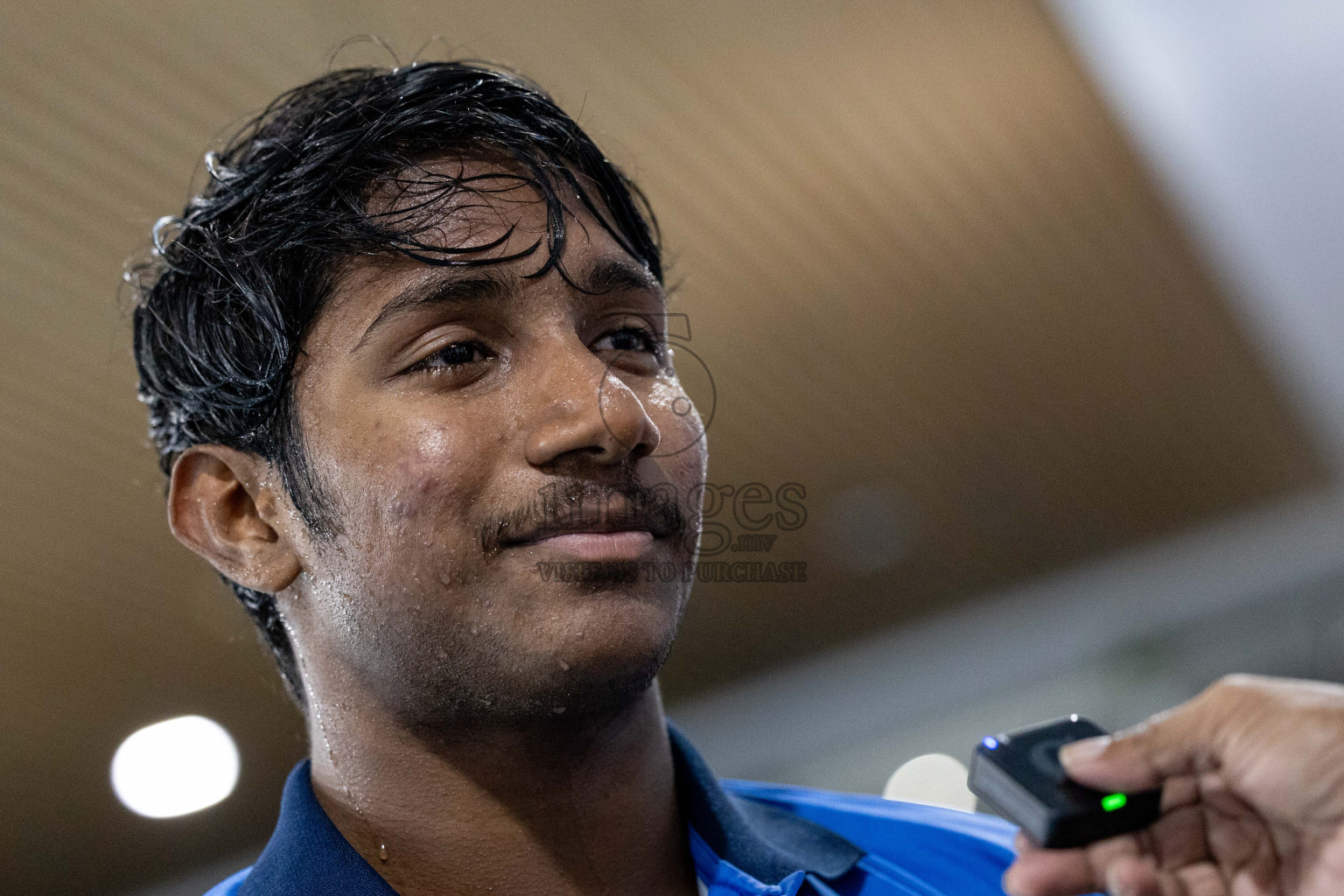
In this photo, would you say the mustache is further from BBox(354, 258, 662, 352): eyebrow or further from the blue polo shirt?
the blue polo shirt

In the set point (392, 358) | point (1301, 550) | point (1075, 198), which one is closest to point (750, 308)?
point (1075, 198)

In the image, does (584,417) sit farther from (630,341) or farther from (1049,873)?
(1049,873)

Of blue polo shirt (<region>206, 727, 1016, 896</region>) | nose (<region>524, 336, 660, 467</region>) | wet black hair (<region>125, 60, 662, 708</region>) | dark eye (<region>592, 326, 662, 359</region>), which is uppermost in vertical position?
wet black hair (<region>125, 60, 662, 708</region>)

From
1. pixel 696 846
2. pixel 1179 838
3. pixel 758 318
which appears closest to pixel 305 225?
pixel 696 846

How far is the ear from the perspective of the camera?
1269 millimetres

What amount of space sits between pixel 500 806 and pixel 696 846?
30cm

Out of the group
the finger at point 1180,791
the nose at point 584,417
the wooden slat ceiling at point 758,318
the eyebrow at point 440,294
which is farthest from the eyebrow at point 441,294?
the wooden slat ceiling at point 758,318

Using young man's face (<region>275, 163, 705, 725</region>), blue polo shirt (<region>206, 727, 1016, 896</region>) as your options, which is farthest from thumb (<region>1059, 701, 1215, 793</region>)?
blue polo shirt (<region>206, 727, 1016, 896</region>)

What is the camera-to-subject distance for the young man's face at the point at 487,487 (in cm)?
108

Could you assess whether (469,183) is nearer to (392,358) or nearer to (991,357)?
(392,358)

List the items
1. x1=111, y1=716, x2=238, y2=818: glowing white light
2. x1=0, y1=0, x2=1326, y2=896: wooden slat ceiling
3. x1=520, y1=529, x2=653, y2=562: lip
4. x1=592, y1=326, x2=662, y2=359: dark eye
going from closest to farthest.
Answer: x1=520, y1=529, x2=653, y2=562: lip
x1=592, y1=326, x2=662, y2=359: dark eye
x1=0, y1=0, x2=1326, y2=896: wooden slat ceiling
x1=111, y1=716, x2=238, y2=818: glowing white light

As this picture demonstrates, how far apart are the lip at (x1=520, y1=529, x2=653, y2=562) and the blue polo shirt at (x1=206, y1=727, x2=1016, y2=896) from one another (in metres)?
0.45

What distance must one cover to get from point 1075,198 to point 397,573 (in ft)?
10.7

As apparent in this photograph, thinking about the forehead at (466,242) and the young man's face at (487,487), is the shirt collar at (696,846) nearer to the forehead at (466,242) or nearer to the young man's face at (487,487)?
the young man's face at (487,487)
